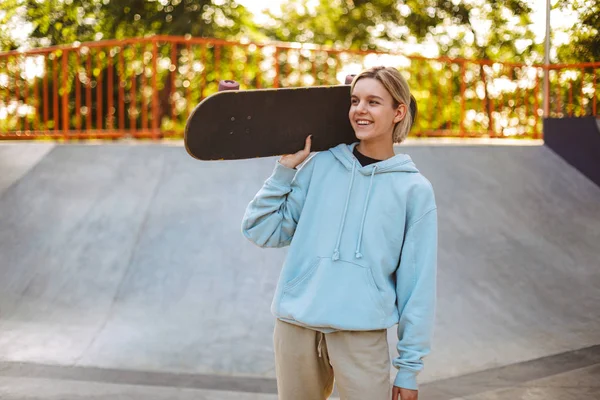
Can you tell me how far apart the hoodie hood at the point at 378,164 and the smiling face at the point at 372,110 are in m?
0.08

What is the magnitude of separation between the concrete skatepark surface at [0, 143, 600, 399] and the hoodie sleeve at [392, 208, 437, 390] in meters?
2.17

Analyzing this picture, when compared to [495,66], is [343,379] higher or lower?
lower

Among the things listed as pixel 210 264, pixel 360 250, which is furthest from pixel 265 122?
pixel 210 264

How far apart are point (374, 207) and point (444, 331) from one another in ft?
11.1

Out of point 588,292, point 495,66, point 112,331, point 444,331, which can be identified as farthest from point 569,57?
point 112,331

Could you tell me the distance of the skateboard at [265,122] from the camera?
2400mm

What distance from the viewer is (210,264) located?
6.41 meters

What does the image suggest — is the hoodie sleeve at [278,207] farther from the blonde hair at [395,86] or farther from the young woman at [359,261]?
the blonde hair at [395,86]

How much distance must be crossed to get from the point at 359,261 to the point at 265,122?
530mm

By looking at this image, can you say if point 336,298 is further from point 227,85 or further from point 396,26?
point 396,26

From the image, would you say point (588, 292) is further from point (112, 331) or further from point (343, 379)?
point (343, 379)

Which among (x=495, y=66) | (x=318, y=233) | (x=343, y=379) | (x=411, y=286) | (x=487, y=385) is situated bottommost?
(x=487, y=385)

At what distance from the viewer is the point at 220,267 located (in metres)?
6.39

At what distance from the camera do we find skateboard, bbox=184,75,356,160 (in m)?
2.40
